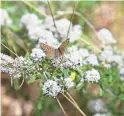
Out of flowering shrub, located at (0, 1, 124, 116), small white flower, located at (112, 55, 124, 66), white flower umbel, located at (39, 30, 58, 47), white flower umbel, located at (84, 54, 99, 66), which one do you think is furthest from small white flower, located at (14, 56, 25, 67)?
small white flower, located at (112, 55, 124, 66)

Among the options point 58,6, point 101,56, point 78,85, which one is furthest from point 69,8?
point 78,85

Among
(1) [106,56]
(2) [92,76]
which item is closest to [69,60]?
(2) [92,76]

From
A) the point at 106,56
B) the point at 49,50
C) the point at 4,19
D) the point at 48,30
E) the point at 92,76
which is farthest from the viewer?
the point at 4,19

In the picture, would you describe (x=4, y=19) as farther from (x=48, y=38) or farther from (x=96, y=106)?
(x=96, y=106)

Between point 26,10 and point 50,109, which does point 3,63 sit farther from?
point 26,10

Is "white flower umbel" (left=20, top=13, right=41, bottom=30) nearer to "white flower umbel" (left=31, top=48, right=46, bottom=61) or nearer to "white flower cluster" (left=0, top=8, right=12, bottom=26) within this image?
"white flower cluster" (left=0, top=8, right=12, bottom=26)

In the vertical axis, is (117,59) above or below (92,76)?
above
